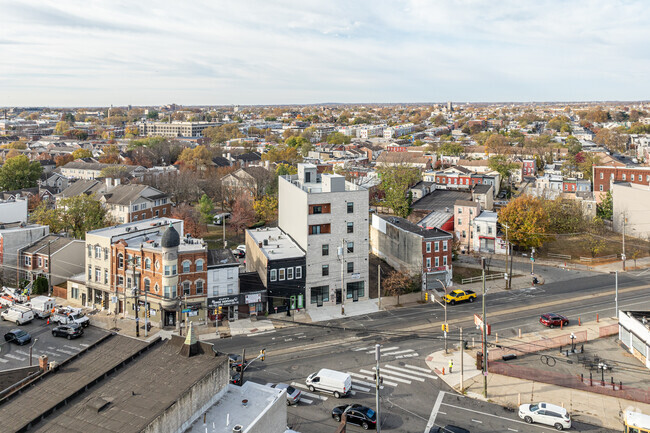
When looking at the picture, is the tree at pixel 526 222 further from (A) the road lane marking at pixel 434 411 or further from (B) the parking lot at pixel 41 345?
(B) the parking lot at pixel 41 345

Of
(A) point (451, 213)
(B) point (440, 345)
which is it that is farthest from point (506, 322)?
(A) point (451, 213)

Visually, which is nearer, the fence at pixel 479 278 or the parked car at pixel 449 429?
the parked car at pixel 449 429

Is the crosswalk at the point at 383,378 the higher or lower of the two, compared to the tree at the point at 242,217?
lower

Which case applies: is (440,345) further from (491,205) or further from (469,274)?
(491,205)

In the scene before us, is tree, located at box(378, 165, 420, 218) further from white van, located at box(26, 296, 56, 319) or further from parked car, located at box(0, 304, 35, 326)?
parked car, located at box(0, 304, 35, 326)

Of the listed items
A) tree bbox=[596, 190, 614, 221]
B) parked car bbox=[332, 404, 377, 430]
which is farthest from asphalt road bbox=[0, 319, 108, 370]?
tree bbox=[596, 190, 614, 221]

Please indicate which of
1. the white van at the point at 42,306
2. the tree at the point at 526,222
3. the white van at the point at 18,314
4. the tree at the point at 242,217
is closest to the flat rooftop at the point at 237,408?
the white van at the point at 18,314
